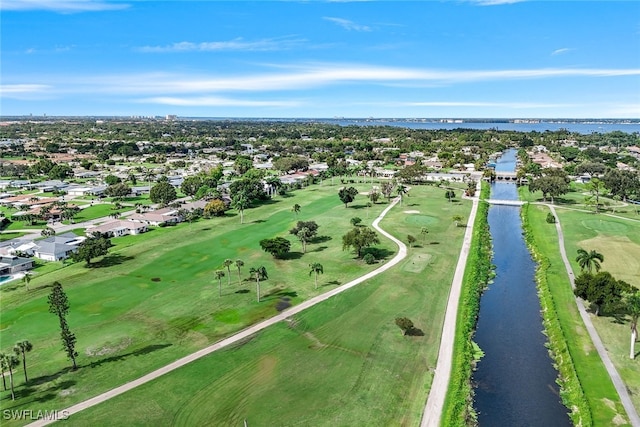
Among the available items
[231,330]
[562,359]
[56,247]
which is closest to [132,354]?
[231,330]

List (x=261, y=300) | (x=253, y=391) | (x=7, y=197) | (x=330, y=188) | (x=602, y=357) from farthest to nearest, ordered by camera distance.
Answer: (x=330, y=188), (x=7, y=197), (x=261, y=300), (x=602, y=357), (x=253, y=391)

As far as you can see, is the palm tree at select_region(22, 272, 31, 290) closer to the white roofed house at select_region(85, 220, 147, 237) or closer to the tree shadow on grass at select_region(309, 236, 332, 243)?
the white roofed house at select_region(85, 220, 147, 237)

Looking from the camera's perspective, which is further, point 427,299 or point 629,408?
point 427,299

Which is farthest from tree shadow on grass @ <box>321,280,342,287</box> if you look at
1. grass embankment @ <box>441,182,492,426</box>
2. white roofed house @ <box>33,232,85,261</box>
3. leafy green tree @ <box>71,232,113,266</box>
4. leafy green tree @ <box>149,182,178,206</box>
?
leafy green tree @ <box>149,182,178,206</box>

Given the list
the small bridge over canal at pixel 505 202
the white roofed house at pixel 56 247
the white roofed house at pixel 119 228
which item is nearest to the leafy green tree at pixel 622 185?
the small bridge over canal at pixel 505 202

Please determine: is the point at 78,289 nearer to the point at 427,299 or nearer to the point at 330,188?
the point at 427,299

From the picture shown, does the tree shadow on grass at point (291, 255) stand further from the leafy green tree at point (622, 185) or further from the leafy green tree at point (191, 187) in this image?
the leafy green tree at point (622, 185)

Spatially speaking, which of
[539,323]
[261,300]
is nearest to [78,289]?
[261,300]

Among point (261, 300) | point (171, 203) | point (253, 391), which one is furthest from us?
point (171, 203)
